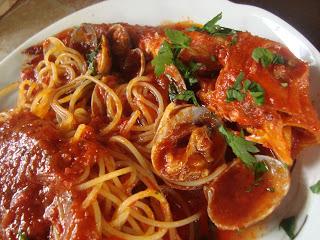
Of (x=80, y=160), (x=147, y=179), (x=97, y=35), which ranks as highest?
(x=97, y=35)

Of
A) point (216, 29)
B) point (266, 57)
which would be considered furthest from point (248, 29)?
point (266, 57)

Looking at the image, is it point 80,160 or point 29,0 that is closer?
point 80,160

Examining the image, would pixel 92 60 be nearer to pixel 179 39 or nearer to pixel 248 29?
pixel 179 39

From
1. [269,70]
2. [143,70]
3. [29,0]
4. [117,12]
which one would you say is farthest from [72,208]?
[29,0]

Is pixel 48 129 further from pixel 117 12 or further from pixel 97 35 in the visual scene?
pixel 117 12

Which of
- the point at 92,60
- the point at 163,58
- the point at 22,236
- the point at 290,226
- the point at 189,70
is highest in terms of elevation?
the point at 163,58

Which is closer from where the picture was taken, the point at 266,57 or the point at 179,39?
the point at 266,57

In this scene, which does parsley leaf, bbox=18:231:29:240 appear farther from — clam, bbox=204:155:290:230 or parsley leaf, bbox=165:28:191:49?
parsley leaf, bbox=165:28:191:49
